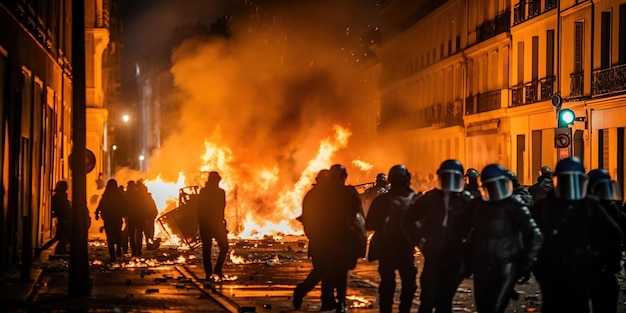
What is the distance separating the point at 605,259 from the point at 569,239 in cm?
72

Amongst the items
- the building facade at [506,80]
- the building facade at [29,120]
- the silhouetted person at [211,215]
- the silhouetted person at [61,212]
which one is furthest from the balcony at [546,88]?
the silhouetted person at [211,215]

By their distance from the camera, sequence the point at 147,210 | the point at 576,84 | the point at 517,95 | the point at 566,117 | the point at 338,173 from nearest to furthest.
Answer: the point at 338,173, the point at 566,117, the point at 147,210, the point at 576,84, the point at 517,95

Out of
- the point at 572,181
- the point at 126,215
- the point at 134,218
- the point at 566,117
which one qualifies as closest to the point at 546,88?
the point at 566,117

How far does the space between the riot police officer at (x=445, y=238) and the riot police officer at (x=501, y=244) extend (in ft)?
1.83

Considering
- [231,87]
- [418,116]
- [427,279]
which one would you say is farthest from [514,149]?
A: [427,279]

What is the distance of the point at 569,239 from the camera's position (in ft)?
33.4

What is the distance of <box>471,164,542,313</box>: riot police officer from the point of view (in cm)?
998

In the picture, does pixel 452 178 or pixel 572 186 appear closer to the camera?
pixel 572 186

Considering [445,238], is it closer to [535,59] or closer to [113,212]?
[113,212]

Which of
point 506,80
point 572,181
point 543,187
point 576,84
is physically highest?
point 506,80

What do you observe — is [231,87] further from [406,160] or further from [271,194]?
[406,160]

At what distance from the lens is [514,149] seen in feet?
148

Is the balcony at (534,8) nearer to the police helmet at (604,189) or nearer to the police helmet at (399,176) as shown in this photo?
the police helmet at (399,176)

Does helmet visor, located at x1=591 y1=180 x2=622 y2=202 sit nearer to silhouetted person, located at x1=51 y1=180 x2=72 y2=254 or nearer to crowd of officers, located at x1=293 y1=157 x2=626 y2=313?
crowd of officers, located at x1=293 y1=157 x2=626 y2=313
